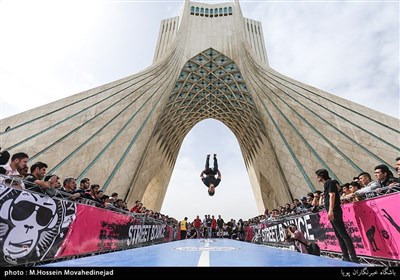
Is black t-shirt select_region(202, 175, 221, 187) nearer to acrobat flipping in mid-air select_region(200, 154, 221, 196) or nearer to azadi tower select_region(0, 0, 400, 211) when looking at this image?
acrobat flipping in mid-air select_region(200, 154, 221, 196)

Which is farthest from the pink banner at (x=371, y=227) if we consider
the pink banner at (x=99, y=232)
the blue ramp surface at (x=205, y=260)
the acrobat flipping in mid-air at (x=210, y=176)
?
the acrobat flipping in mid-air at (x=210, y=176)

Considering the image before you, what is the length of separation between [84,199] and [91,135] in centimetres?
1041

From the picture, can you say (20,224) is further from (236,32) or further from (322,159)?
(236,32)

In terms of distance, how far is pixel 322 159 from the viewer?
1456 centimetres

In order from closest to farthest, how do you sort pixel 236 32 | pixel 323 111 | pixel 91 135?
1. pixel 91 135
2. pixel 323 111
3. pixel 236 32

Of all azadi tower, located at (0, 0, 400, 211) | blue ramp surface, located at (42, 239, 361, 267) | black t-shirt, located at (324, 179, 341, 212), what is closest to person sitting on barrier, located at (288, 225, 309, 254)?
black t-shirt, located at (324, 179, 341, 212)

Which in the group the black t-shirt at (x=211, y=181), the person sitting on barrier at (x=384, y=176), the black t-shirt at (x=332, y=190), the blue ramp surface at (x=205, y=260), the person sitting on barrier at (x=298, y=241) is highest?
the black t-shirt at (x=211, y=181)

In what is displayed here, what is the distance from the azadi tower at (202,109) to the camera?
13.2 m

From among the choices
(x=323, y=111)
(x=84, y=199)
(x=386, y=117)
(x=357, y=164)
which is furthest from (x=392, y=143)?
(x=84, y=199)

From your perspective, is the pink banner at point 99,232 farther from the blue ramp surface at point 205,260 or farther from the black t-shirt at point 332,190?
the black t-shirt at point 332,190

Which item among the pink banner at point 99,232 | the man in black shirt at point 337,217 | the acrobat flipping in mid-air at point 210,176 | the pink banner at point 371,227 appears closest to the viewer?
the pink banner at point 371,227

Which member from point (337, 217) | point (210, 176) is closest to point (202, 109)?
point (210, 176)

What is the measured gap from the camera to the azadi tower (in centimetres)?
1317

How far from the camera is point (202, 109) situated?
103 feet
